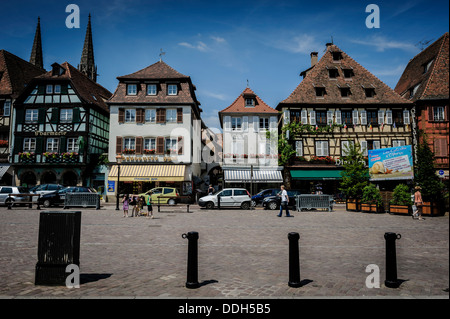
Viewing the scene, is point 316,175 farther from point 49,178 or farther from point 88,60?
point 88,60

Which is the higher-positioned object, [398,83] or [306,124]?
[398,83]

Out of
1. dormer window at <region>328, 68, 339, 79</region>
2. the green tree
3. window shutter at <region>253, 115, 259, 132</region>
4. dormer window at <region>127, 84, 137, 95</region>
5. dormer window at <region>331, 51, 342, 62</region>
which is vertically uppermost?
dormer window at <region>331, 51, 342, 62</region>

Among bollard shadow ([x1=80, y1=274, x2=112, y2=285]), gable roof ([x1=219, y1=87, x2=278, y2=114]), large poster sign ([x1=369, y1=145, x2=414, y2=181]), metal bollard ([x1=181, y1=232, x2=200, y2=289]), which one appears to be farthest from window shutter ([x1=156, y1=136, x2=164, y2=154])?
metal bollard ([x1=181, y1=232, x2=200, y2=289])

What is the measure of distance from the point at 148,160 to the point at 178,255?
89.5 ft

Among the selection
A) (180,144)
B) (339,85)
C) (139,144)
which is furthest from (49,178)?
(339,85)

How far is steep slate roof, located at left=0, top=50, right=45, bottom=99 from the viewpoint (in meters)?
36.5

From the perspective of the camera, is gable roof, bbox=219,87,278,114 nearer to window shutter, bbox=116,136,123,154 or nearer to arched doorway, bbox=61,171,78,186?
window shutter, bbox=116,136,123,154

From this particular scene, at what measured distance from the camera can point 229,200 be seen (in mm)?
25328

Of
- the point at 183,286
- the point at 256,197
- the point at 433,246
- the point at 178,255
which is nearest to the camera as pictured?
the point at 183,286

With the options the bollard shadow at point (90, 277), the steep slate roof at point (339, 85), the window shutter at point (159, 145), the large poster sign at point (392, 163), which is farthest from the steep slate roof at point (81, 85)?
the bollard shadow at point (90, 277)

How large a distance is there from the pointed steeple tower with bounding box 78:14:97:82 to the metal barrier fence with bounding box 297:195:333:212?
5730cm
